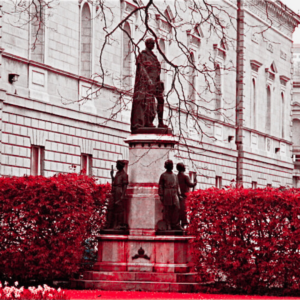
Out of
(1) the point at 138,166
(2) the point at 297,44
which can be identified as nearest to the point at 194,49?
(1) the point at 138,166

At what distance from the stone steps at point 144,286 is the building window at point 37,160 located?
519 inches

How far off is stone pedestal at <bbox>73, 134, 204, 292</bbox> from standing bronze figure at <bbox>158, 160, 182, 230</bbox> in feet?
0.71

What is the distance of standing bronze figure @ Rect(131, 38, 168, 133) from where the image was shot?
22.8 metres

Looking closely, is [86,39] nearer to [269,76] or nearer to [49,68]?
[49,68]

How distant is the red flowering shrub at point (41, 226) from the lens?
22.1 meters

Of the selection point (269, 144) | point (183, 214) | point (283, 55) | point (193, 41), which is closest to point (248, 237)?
point (183, 214)

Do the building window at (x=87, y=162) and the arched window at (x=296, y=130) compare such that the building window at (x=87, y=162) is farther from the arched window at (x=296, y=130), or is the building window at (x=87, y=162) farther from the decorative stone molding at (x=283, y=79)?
the arched window at (x=296, y=130)

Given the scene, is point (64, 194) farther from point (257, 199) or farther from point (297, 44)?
point (297, 44)

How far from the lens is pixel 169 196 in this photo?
2205cm

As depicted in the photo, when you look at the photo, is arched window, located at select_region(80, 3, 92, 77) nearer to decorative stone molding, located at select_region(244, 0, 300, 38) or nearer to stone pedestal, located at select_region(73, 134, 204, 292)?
decorative stone molding, located at select_region(244, 0, 300, 38)

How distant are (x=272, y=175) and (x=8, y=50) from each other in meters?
34.6

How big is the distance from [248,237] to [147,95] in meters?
3.92

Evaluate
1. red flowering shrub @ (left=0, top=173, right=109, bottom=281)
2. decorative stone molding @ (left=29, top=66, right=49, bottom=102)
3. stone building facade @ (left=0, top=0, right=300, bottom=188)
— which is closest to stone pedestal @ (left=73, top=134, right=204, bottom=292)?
red flowering shrub @ (left=0, top=173, right=109, bottom=281)

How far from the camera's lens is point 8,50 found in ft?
107
